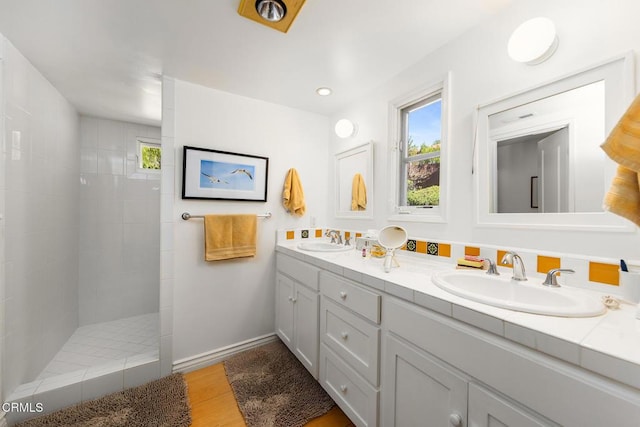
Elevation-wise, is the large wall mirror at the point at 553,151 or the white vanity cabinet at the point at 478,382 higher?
the large wall mirror at the point at 553,151

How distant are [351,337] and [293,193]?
4.15ft

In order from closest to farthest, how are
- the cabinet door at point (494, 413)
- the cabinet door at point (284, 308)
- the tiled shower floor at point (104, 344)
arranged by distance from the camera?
the cabinet door at point (494, 413)
the tiled shower floor at point (104, 344)
the cabinet door at point (284, 308)

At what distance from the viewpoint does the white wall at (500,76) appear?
0.89 m

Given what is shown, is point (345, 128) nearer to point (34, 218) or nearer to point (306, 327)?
point (306, 327)

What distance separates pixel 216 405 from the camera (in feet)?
4.85

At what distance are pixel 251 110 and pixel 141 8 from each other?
3.06 ft

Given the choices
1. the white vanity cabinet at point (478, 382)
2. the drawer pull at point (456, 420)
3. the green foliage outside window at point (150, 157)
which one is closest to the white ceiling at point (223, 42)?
the green foliage outside window at point (150, 157)

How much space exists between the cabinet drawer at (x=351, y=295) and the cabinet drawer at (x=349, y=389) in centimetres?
32

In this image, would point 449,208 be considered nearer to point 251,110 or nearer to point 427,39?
point 427,39

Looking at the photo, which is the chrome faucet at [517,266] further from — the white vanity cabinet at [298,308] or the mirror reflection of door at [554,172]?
the white vanity cabinet at [298,308]

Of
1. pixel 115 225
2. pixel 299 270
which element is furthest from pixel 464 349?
pixel 115 225

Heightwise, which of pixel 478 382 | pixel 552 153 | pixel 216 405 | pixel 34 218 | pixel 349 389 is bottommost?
pixel 216 405

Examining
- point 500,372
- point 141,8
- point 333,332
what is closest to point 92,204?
point 141,8

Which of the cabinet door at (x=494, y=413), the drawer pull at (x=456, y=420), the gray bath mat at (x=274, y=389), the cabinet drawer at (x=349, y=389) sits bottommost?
the gray bath mat at (x=274, y=389)
